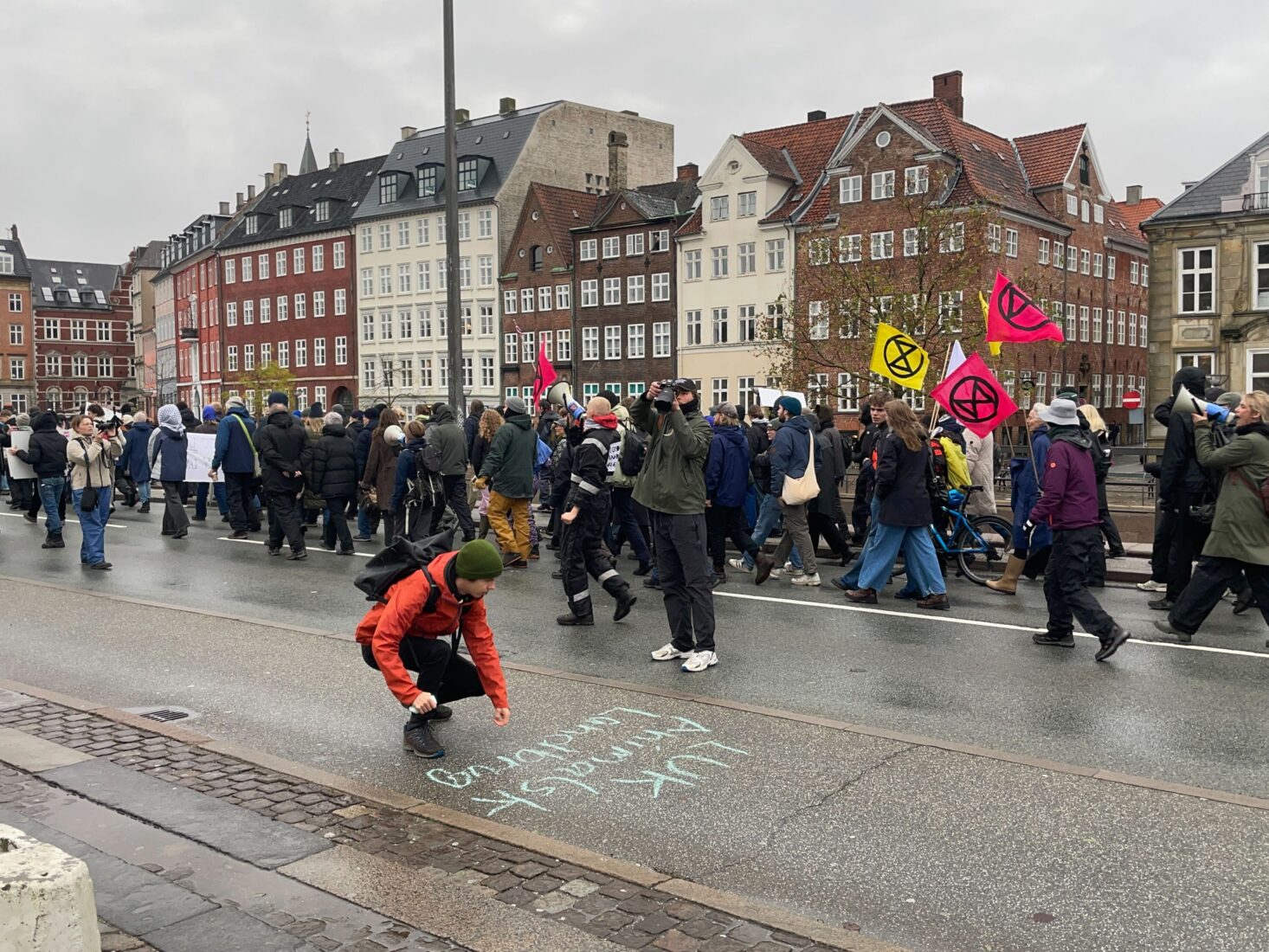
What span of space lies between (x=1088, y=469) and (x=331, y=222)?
71.7 m

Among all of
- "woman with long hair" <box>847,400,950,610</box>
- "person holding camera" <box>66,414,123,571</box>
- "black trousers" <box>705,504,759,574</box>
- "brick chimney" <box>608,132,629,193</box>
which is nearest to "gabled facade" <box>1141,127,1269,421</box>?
"brick chimney" <box>608,132,629,193</box>

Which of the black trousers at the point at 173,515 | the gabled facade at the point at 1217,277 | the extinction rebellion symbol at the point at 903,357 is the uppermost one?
the gabled facade at the point at 1217,277

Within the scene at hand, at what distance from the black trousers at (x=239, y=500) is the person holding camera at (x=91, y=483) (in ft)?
10.8

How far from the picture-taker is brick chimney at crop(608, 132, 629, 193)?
63.9 m

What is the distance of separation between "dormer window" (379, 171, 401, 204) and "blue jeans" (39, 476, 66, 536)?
58.6 m

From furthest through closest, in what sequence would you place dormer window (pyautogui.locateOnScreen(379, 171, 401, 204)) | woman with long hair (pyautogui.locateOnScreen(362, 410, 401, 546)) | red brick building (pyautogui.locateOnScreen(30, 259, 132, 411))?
red brick building (pyautogui.locateOnScreen(30, 259, 132, 411)) → dormer window (pyautogui.locateOnScreen(379, 171, 401, 204)) → woman with long hair (pyautogui.locateOnScreen(362, 410, 401, 546))

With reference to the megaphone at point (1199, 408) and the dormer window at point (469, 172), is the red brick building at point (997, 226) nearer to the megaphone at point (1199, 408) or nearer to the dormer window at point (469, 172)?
the dormer window at point (469, 172)

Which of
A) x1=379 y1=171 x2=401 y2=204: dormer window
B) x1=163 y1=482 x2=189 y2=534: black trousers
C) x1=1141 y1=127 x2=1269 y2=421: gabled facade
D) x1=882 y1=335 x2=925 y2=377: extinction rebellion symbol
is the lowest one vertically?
x1=163 y1=482 x2=189 y2=534: black trousers

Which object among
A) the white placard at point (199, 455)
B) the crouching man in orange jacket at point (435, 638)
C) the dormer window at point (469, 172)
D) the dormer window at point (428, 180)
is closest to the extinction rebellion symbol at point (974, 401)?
the crouching man in orange jacket at point (435, 638)

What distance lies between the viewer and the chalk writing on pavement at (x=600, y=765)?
5.68 metres

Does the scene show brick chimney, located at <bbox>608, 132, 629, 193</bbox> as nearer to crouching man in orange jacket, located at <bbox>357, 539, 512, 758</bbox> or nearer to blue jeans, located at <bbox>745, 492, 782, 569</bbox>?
blue jeans, located at <bbox>745, 492, 782, 569</bbox>

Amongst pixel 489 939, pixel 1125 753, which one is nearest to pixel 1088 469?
pixel 1125 753

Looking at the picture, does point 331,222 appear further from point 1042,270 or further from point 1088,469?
point 1088,469

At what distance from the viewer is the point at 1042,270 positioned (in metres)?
50.9
